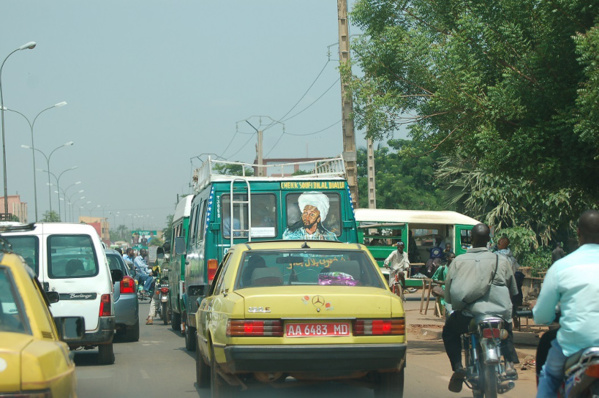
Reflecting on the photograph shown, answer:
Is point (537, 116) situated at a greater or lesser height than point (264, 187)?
greater

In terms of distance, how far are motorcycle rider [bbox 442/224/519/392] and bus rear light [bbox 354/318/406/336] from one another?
87 cm

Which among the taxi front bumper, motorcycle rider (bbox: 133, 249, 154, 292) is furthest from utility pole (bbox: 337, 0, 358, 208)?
the taxi front bumper

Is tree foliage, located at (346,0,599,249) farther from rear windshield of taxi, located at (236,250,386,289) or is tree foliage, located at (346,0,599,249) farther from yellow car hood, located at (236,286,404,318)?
yellow car hood, located at (236,286,404,318)

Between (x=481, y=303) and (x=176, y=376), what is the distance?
492 centimetres

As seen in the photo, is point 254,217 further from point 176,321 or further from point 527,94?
point 176,321

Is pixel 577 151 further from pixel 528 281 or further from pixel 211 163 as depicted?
pixel 528 281

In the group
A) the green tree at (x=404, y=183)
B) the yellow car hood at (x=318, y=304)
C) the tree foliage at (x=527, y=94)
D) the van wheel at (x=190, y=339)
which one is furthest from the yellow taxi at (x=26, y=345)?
the green tree at (x=404, y=183)

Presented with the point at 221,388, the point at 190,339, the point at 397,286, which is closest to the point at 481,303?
the point at 221,388

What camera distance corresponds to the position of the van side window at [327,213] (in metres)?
13.6

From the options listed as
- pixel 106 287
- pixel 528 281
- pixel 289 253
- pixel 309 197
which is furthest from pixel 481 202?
pixel 289 253

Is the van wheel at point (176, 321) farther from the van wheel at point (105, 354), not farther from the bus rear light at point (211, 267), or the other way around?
the bus rear light at point (211, 267)

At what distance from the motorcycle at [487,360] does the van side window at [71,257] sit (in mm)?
6272

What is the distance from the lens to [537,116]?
1230 cm

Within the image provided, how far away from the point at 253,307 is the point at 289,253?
4.05 ft
